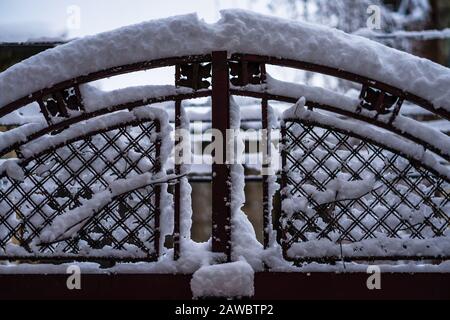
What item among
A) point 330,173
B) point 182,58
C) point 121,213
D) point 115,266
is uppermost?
point 182,58

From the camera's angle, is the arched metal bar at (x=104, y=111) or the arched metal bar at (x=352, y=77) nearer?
the arched metal bar at (x=352, y=77)

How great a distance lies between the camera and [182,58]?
2986 mm

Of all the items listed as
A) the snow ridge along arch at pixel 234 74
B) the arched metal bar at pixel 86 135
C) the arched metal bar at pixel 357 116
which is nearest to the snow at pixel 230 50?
the snow ridge along arch at pixel 234 74

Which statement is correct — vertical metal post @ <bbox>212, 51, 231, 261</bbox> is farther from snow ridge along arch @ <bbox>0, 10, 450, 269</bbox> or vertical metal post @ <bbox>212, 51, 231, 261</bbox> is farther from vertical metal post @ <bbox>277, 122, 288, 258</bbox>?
vertical metal post @ <bbox>277, 122, 288, 258</bbox>

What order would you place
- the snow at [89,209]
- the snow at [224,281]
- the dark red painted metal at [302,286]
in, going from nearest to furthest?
the snow at [224,281]
the dark red painted metal at [302,286]
the snow at [89,209]

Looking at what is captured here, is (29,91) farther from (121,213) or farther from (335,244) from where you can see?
(335,244)

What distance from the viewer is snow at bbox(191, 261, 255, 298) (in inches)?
109

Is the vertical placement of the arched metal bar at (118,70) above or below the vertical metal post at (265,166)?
above

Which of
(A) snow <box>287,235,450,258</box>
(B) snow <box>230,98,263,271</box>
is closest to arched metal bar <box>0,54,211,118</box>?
(B) snow <box>230,98,263,271</box>

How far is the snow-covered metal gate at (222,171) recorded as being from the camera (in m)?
2.98

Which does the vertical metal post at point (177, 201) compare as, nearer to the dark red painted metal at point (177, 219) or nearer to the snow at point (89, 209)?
the dark red painted metal at point (177, 219)

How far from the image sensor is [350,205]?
306 cm
